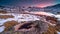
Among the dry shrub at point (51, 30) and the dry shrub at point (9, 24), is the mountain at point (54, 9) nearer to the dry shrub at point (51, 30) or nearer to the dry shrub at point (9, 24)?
the dry shrub at point (51, 30)

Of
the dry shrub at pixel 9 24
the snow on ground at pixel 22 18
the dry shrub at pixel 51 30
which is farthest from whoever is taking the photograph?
the snow on ground at pixel 22 18

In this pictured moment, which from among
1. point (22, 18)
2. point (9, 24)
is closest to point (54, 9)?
point (22, 18)

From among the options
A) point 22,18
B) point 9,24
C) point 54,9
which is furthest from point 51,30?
point 9,24

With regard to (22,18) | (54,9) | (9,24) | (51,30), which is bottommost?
(51,30)

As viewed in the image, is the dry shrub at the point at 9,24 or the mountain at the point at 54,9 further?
the mountain at the point at 54,9

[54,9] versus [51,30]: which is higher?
[54,9]

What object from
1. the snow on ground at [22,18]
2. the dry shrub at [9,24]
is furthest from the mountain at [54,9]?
the dry shrub at [9,24]

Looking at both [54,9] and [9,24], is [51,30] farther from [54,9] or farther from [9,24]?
[9,24]

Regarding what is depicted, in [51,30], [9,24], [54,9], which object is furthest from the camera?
[54,9]

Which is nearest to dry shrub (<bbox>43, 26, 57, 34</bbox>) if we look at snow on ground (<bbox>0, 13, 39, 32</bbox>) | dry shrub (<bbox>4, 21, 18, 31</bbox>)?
snow on ground (<bbox>0, 13, 39, 32</bbox>)

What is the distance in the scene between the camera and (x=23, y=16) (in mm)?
2938

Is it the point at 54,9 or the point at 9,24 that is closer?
the point at 9,24

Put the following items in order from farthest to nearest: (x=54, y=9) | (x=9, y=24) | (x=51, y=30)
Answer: (x=54, y=9), (x=9, y=24), (x=51, y=30)

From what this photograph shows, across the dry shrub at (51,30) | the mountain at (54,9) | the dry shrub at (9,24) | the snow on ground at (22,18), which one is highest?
the mountain at (54,9)
